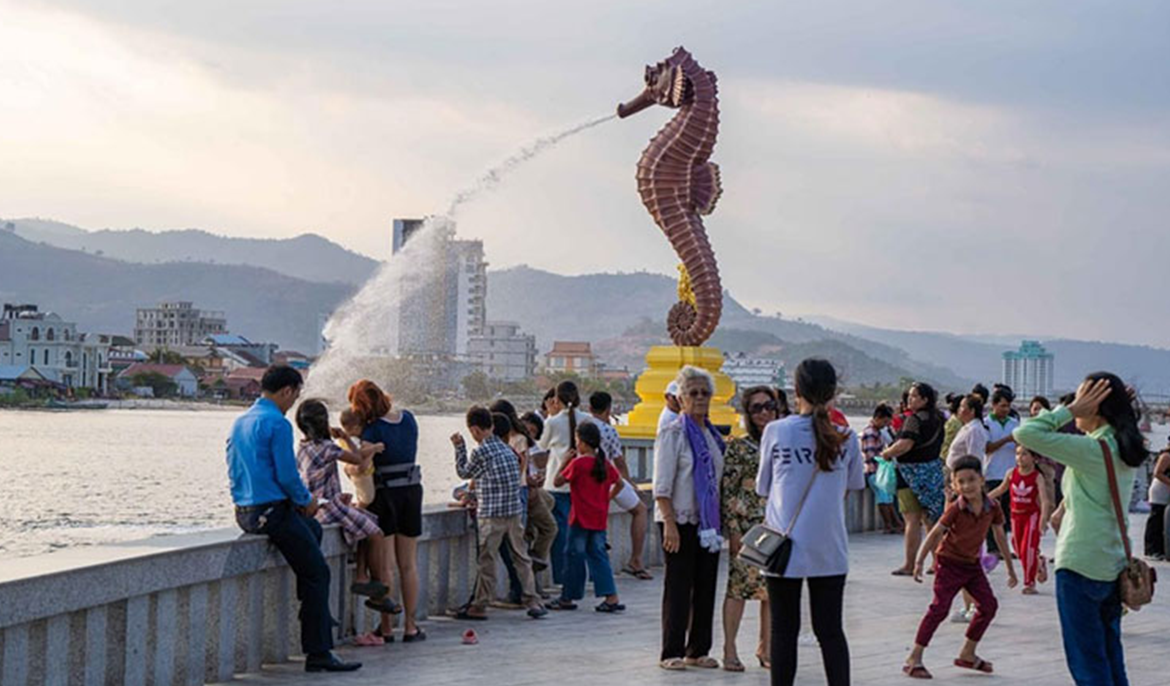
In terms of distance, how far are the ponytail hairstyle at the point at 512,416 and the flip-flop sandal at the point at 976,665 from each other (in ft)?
12.6

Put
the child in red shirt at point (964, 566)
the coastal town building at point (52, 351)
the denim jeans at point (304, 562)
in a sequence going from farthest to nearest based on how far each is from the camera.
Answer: the coastal town building at point (52, 351), the child in red shirt at point (964, 566), the denim jeans at point (304, 562)

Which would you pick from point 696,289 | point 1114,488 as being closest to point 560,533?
point 1114,488

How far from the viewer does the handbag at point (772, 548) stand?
308 inches

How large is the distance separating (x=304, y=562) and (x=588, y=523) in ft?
11.6

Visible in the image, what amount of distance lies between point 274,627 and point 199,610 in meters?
0.92

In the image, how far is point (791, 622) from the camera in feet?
26.0

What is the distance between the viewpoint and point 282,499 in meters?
9.41

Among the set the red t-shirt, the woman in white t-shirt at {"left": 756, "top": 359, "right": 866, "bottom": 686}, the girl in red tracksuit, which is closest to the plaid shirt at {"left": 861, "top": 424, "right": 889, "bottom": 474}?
the girl in red tracksuit

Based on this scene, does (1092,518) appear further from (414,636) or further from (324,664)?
(414,636)

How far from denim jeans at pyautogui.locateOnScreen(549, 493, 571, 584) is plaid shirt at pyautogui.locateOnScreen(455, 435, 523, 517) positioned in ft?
3.88

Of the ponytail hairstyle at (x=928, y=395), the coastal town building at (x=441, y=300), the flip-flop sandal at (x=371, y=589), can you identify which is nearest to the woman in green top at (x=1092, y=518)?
the flip-flop sandal at (x=371, y=589)

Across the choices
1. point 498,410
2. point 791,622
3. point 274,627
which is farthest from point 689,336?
point 791,622

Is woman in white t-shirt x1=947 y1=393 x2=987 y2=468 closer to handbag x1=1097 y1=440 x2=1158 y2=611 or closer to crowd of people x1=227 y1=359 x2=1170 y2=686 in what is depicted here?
crowd of people x1=227 y1=359 x2=1170 y2=686

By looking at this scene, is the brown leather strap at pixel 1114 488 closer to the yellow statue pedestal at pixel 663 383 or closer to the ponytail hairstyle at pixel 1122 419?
the ponytail hairstyle at pixel 1122 419
